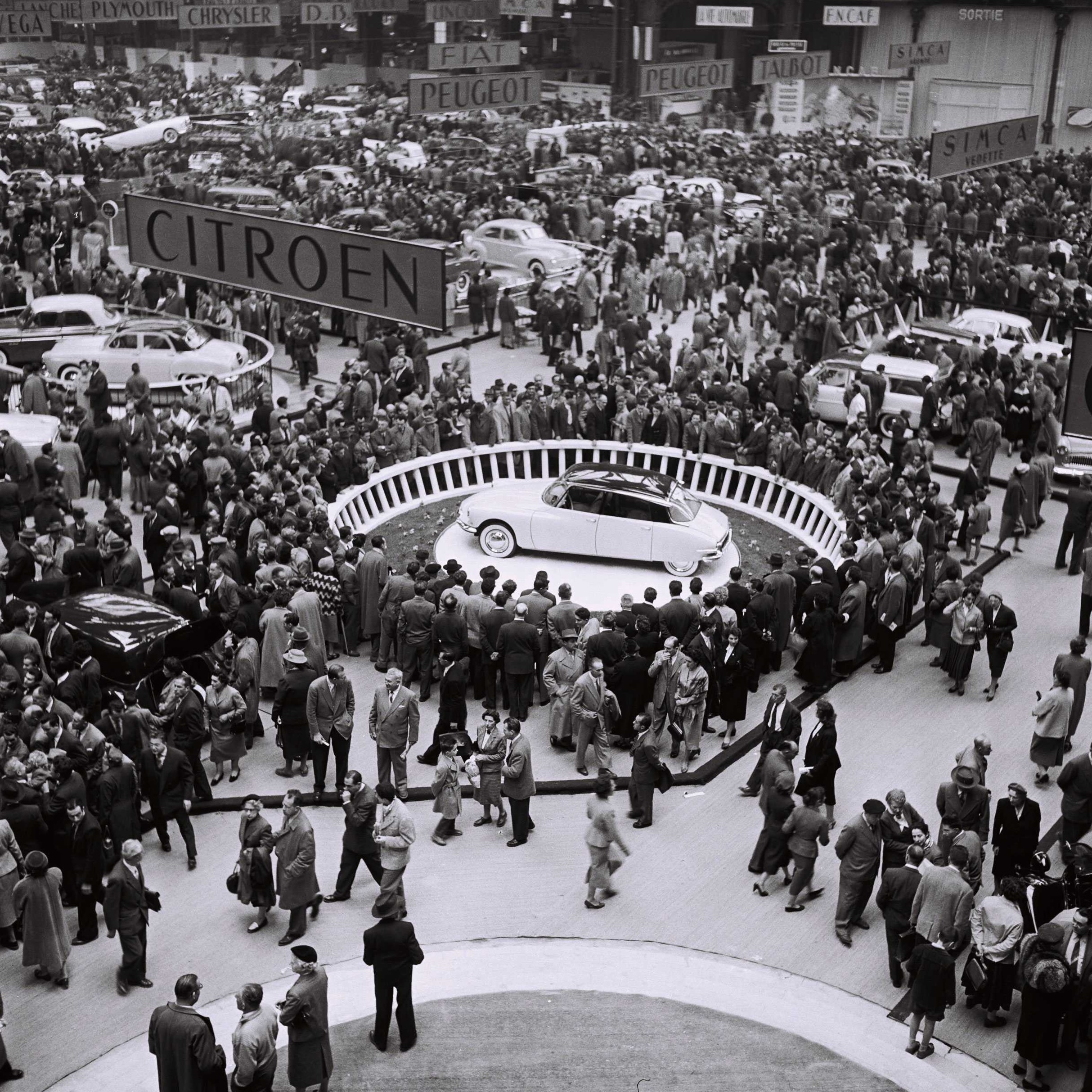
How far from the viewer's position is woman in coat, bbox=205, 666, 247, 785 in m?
13.6

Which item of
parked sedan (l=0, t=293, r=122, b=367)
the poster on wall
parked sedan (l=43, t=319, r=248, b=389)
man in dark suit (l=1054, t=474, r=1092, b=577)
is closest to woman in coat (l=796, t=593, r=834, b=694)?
man in dark suit (l=1054, t=474, r=1092, b=577)

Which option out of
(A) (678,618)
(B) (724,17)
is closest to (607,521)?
(A) (678,618)

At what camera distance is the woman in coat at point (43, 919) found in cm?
1070

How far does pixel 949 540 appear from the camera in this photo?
65.5ft

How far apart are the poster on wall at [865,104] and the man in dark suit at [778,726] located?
49.6m

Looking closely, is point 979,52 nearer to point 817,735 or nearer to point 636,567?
point 636,567

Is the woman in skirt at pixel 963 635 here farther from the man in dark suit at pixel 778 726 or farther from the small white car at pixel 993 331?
the small white car at pixel 993 331

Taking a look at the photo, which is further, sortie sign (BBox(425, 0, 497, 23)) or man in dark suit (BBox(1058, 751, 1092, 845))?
sortie sign (BBox(425, 0, 497, 23))

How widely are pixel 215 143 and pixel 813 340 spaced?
28.9 m

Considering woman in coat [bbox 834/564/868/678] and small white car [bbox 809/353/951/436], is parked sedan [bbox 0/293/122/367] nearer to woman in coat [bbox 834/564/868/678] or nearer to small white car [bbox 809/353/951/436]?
small white car [bbox 809/353/951/436]

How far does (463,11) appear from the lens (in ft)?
147

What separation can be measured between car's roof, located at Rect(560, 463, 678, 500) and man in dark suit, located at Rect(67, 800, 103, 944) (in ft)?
28.7

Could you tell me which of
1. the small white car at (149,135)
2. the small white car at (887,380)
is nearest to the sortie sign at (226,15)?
the small white car at (149,135)

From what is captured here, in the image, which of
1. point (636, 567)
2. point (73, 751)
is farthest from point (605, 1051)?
point (636, 567)
